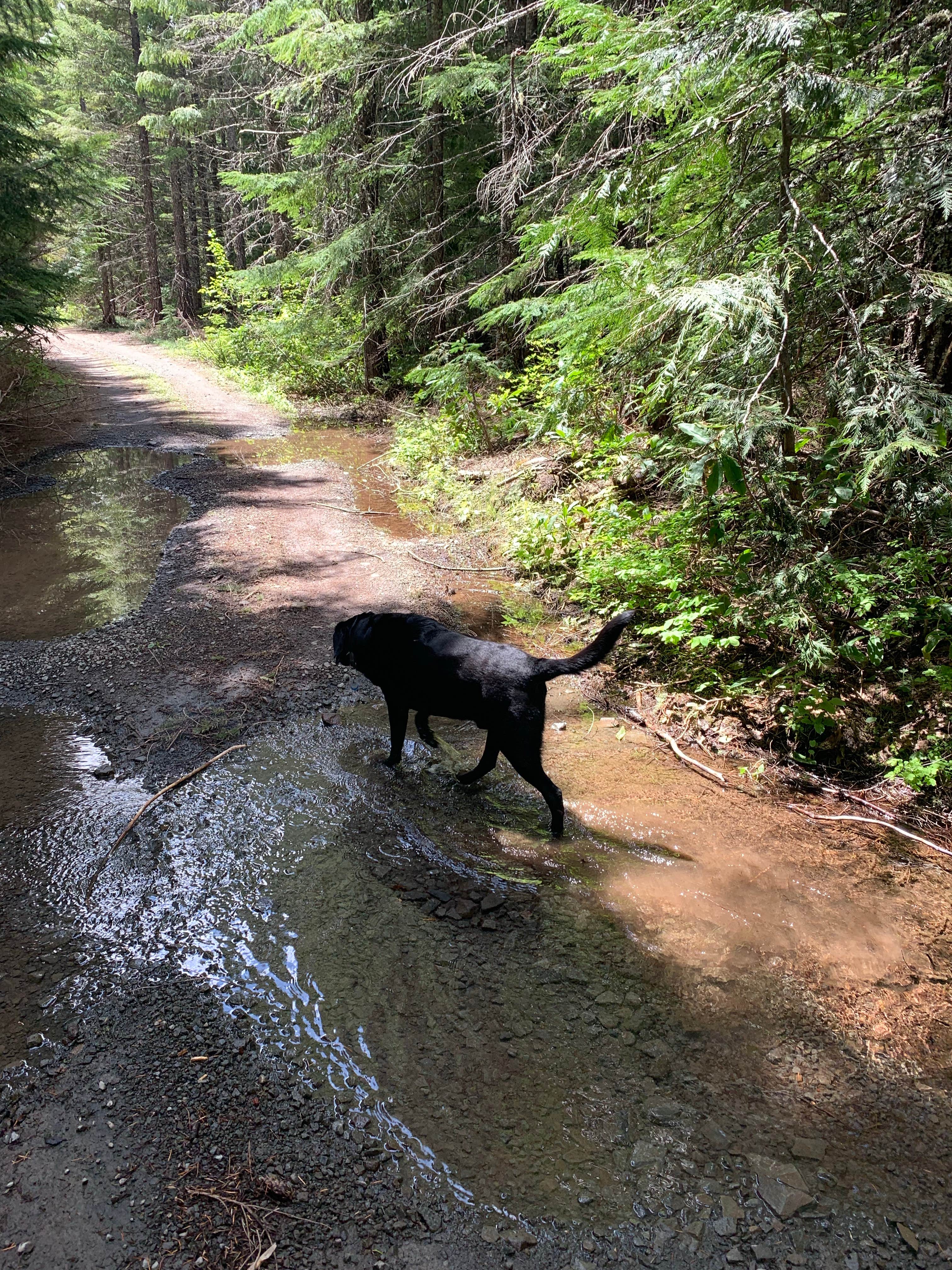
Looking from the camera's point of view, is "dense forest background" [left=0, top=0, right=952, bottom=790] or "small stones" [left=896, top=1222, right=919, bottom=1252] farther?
"dense forest background" [left=0, top=0, right=952, bottom=790]

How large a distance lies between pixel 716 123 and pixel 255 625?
5416mm

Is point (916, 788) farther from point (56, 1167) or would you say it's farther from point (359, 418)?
point (359, 418)

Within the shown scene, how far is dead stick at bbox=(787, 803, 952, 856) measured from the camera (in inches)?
162

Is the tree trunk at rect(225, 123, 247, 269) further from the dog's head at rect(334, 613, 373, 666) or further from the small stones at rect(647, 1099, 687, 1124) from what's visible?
the small stones at rect(647, 1099, 687, 1124)

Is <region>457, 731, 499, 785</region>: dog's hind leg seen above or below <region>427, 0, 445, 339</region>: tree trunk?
below

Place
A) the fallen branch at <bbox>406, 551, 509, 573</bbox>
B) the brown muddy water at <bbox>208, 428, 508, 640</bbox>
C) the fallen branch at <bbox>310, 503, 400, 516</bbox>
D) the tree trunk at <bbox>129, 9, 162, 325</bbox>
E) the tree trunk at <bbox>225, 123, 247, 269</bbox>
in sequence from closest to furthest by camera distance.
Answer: the brown muddy water at <bbox>208, 428, 508, 640</bbox>
the fallen branch at <bbox>406, 551, 509, 573</bbox>
the fallen branch at <bbox>310, 503, 400, 516</bbox>
the tree trunk at <bbox>225, 123, 247, 269</bbox>
the tree trunk at <bbox>129, 9, 162, 325</bbox>

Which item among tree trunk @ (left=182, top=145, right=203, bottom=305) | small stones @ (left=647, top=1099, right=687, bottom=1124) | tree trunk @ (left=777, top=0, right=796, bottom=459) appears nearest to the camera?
small stones @ (left=647, top=1099, right=687, bottom=1124)

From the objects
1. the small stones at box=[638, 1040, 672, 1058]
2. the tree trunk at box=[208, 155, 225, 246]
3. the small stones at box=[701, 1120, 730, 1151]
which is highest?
the tree trunk at box=[208, 155, 225, 246]

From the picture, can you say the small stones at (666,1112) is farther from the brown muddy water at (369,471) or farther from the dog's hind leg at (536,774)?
the brown muddy water at (369,471)

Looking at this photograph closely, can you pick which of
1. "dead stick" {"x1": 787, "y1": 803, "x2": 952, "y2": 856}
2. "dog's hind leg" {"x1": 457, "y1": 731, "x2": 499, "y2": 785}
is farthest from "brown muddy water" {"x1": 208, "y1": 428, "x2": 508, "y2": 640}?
"dead stick" {"x1": 787, "y1": 803, "x2": 952, "y2": 856}

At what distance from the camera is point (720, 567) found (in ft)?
18.6

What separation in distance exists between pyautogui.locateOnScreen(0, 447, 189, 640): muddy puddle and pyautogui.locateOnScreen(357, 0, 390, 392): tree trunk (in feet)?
20.2

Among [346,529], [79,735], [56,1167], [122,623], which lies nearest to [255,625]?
[122,623]

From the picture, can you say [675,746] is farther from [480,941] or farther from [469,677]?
[480,941]
